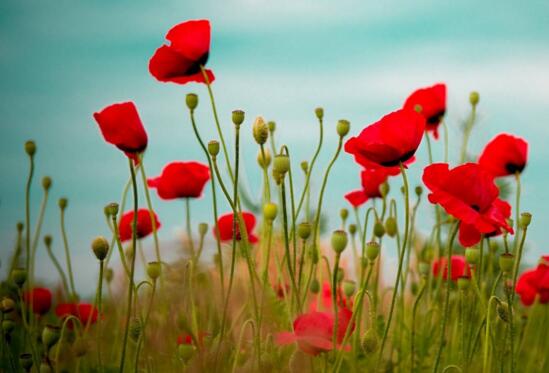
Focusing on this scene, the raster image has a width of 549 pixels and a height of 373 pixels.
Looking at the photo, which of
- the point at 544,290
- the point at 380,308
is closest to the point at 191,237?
the point at 380,308

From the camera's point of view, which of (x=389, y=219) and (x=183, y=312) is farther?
(x=389, y=219)

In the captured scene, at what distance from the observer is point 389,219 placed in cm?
154

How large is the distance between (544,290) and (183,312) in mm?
797

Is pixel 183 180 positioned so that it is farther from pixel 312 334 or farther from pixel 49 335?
pixel 312 334

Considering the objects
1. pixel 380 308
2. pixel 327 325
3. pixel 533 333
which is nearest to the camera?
pixel 327 325

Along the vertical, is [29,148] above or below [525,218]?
above

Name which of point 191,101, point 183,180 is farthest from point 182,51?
point 183,180

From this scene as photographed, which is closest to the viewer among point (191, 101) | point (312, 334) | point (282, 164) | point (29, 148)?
point (312, 334)

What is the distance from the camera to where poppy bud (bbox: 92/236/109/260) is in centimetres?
107

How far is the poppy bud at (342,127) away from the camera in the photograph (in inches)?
50.1

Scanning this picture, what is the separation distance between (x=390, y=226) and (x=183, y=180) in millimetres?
420

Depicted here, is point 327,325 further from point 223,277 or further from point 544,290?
point 544,290

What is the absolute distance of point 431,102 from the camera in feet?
5.57

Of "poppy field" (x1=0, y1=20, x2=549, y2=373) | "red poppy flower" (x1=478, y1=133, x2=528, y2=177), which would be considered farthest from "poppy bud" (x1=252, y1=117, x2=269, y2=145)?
"red poppy flower" (x1=478, y1=133, x2=528, y2=177)
